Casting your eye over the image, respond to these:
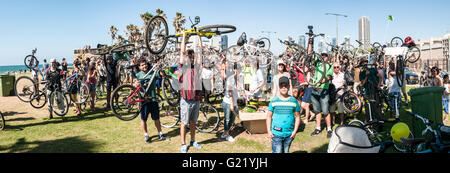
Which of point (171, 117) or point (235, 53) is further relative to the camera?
point (235, 53)

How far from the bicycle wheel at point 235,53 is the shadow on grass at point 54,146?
5.35 metres

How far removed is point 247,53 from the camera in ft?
29.5

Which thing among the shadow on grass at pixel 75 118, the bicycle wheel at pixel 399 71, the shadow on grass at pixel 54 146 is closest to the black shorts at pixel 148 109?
the shadow on grass at pixel 54 146

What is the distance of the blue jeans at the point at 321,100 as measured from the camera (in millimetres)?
5723

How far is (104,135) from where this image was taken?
20.2 ft

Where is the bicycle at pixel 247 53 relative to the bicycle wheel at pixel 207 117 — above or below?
above

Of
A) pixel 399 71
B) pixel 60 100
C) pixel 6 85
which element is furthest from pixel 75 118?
pixel 399 71

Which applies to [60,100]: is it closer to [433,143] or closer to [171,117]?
[171,117]

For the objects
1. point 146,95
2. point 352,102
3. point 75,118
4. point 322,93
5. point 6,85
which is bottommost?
point 75,118

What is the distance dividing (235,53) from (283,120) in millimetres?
5998

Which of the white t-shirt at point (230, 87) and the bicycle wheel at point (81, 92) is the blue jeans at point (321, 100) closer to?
the white t-shirt at point (230, 87)

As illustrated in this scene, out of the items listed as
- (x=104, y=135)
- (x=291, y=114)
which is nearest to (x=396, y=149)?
(x=291, y=114)

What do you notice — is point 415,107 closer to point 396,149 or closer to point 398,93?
point 396,149

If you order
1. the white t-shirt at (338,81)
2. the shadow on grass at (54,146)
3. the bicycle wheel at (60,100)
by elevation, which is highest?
the white t-shirt at (338,81)
